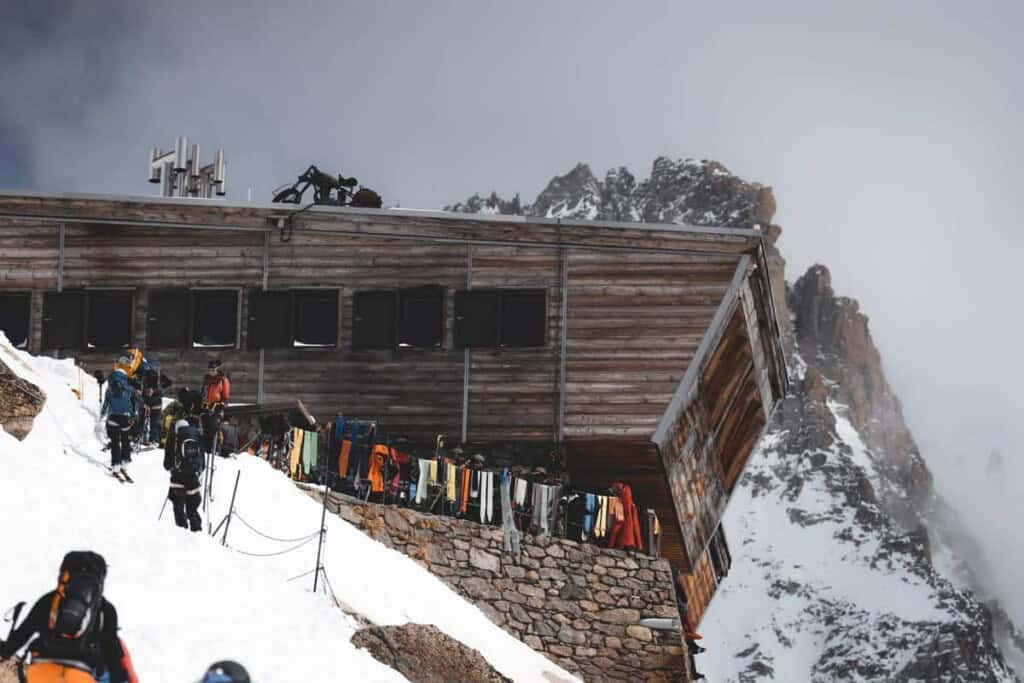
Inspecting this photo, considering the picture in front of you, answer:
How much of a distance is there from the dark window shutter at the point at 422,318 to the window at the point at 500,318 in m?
0.38

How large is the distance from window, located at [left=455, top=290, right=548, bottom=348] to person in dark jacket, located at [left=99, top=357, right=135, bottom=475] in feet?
31.2

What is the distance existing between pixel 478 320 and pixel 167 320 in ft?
18.6

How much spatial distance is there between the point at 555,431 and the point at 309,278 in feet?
17.3

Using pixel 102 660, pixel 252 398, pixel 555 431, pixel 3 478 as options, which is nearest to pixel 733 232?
pixel 555 431

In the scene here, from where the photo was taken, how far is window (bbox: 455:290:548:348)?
26172mm

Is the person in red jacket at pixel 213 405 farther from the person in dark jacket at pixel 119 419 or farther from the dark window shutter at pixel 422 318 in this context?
the dark window shutter at pixel 422 318

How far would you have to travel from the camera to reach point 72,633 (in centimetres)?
907

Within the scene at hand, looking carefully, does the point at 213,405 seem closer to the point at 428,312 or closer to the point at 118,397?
the point at 118,397

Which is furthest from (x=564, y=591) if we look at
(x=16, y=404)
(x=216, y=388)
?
(x=16, y=404)

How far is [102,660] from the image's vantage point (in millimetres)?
9258

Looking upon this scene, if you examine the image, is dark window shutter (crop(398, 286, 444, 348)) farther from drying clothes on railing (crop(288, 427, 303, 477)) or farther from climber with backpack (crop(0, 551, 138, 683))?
climber with backpack (crop(0, 551, 138, 683))

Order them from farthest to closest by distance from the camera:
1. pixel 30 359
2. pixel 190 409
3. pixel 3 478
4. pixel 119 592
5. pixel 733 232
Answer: pixel 733 232 → pixel 30 359 → pixel 190 409 → pixel 3 478 → pixel 119 592

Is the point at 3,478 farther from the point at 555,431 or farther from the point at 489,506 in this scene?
the point at 555,431

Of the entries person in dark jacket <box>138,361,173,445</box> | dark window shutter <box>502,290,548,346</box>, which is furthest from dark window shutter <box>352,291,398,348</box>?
person in dark jacket <box>138,361,173,445</box>
